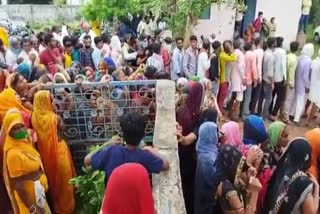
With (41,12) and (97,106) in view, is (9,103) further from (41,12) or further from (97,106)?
(41,12)

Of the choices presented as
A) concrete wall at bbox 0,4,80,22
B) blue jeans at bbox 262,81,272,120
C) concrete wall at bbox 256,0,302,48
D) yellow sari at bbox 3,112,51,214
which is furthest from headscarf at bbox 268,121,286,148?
concrete wall at bbox 0,4,80,22

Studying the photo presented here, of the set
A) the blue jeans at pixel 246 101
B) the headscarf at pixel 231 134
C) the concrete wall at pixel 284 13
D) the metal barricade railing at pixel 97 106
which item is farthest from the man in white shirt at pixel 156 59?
the concrete wall at pixel 284 13

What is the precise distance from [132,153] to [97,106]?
1.37m

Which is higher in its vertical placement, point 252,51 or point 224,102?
point 252,51

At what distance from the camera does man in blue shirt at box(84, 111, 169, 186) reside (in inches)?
124

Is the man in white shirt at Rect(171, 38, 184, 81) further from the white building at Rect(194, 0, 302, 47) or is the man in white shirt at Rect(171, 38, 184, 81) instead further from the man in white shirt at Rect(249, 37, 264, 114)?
the white building at Rect(194, 0, 302, 47)

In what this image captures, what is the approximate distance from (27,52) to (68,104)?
13.2 ft

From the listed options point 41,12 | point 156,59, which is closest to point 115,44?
point 156,59

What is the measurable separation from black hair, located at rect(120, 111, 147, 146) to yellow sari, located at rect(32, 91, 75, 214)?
1221 mm

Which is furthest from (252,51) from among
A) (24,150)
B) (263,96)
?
(24,150)

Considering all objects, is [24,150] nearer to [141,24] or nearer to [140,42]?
[140,42]

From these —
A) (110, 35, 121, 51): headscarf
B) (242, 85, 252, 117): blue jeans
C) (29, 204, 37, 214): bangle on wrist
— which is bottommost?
(242, 85, 252, 117): blue jeans

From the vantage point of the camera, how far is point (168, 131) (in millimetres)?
3693

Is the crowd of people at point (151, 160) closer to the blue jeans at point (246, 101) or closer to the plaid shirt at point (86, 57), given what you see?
the plaid shirt at point (86, 57)
